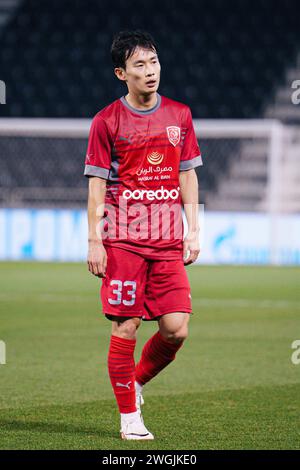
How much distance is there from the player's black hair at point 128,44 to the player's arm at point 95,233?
0.55m

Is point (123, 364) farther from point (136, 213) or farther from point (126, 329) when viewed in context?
point (136, 213)

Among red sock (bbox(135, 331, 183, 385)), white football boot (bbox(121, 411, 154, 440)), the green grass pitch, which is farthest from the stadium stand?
white football boot (bbox(121, 411, 154, 440))

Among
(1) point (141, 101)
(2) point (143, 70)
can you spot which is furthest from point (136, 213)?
(2) point (143, 70)

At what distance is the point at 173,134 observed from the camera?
14.8ft

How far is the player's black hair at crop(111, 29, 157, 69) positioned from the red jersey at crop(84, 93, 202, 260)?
0.19 m

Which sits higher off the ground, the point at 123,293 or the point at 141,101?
the point at 141,101

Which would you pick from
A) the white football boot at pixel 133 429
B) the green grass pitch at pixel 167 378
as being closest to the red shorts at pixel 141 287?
the white football boot at pixel 133 429

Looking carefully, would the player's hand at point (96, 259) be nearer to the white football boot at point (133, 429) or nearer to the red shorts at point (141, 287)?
the red shorts at point (141, 287)

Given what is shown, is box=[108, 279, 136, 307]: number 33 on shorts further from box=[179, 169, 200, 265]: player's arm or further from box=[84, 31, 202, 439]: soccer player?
box=[179, 169, 200, 265]: player's arm

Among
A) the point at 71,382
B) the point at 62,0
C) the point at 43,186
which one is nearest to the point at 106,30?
the point at 62,0

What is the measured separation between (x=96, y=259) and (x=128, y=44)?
0.96 metres

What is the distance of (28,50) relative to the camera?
931 inches
